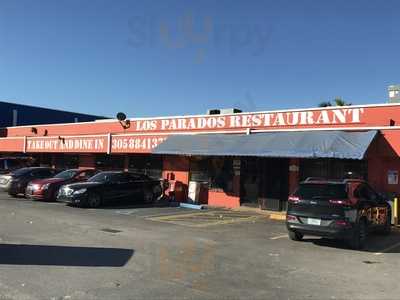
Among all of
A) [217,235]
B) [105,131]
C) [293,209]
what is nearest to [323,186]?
[293,209]

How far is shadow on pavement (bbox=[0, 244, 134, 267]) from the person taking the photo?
1029cm

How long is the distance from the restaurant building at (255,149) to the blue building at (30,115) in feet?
73.0

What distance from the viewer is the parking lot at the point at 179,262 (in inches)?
334

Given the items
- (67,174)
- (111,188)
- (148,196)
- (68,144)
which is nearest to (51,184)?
(67,174)

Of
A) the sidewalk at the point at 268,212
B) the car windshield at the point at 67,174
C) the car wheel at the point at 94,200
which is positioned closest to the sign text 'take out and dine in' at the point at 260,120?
the sidewalk at the point at 268,212

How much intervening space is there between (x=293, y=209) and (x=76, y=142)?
2204 cm

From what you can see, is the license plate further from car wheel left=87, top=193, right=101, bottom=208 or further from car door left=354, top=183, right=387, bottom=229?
car wheel left=87, top=193, right=101, bottom=208

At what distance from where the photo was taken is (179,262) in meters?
10.8

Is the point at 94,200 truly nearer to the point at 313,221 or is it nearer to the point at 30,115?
the point at 313,221

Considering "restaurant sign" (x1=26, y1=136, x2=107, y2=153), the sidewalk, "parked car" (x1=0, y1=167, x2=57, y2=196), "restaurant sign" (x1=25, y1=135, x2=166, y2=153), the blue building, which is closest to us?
the sidewalk

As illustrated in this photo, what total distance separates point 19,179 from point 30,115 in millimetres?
29029

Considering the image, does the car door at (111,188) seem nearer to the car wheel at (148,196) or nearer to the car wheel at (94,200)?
the car wheel at (94,200)

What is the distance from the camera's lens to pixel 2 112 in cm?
5203

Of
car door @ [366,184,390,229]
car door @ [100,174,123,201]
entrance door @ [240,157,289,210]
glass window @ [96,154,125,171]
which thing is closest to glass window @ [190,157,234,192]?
entrance door @ [240,157,289,210]
